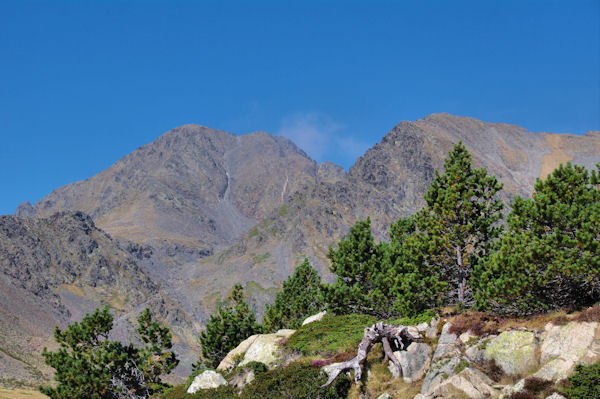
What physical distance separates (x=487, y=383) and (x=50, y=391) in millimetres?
31808

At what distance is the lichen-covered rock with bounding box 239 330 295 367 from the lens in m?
29.4

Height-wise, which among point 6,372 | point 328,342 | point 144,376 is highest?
point 6,372

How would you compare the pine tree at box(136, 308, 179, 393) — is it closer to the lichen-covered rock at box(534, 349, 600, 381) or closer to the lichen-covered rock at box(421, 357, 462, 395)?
the lichen-covered rock at box(421, 357, 462, 395)

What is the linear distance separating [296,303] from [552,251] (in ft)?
116

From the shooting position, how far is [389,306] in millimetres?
36000

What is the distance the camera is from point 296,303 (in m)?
52.6

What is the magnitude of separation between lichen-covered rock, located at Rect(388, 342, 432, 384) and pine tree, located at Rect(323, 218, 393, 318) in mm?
12640

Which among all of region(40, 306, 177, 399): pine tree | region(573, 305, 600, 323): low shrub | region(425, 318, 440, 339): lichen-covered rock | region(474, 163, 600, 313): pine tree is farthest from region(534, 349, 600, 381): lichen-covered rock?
region(40, 306, 177, 399): pine tree

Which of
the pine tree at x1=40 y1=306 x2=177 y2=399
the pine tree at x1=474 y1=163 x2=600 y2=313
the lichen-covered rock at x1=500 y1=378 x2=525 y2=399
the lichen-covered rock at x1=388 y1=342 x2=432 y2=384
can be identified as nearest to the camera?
the lichen-covered rock at x1=500 y1=378 x2=525 y2=399

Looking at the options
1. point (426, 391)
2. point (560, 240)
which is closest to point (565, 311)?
point (560, 240)

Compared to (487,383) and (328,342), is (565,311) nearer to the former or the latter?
(487,383)

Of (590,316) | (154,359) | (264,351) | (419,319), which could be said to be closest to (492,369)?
(590,316)

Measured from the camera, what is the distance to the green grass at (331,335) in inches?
1104

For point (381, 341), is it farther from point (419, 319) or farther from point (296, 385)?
point (296, 385)
